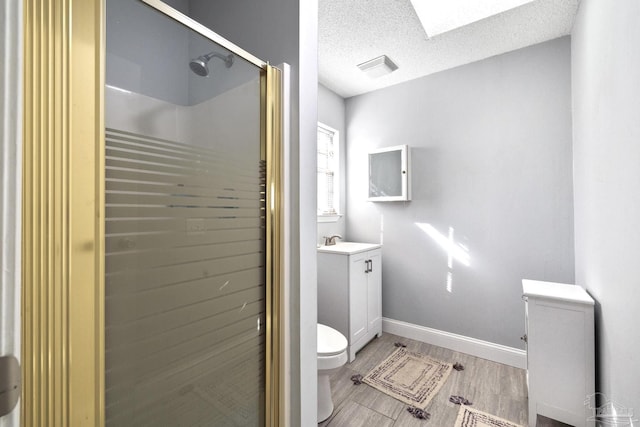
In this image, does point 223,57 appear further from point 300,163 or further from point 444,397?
point 444,397

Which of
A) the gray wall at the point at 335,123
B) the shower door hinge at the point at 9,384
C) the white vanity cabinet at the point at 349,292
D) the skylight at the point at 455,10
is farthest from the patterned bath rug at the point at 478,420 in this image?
the skylight at the point at 455,10

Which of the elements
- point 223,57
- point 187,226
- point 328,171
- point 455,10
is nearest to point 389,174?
point 328,171

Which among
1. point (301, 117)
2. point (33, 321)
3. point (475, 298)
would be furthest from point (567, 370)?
point (33, 321)

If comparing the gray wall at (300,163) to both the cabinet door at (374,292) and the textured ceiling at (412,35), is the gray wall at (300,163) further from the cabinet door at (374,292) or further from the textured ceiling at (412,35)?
the cabinet door at (374,292)

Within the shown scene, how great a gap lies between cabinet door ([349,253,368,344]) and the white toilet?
0.59 meters

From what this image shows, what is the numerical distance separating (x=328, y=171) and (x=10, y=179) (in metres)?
2.74

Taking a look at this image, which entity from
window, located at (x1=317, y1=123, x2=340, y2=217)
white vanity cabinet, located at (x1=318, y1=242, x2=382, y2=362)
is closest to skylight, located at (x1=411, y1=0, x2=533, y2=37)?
window, located at (x1=317, y1=123, x2=340, y2=217)

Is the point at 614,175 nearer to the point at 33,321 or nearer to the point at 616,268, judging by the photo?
the point at 616,268

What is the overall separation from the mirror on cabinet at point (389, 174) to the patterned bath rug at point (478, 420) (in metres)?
1.75

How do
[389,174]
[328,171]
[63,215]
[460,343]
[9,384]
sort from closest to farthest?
[9,384] → [63,215] → [460,343] → [389,174] → [328,171]

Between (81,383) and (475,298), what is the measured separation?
2.72 meters

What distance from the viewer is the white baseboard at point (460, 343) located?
2328mm

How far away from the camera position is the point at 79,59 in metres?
0.64

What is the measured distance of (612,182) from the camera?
126 centimetres
